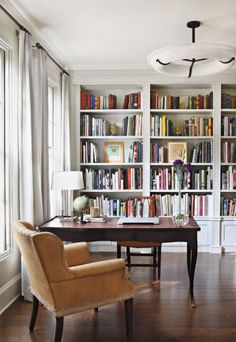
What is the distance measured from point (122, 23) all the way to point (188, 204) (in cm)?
285

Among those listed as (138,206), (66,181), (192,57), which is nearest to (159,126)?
(138,206)

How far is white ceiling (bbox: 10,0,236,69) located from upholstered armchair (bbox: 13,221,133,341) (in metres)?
2.13

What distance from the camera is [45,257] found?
8.08 feet

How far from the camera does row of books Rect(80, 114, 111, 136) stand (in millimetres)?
5582

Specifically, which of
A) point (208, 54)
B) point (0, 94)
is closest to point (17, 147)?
point (0, 94)

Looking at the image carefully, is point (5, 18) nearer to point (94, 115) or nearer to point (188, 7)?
point (188, 7)

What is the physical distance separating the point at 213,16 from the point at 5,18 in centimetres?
200

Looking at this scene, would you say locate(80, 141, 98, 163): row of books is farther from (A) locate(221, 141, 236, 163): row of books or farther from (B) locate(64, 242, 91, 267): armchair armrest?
(B) locate(64, 242, 91, 267): armchair armrest

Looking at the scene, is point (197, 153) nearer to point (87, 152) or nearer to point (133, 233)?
point (87, 152)

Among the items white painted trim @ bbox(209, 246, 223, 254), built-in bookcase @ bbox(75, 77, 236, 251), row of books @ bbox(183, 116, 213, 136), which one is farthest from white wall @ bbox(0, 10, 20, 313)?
white painted trim @ bbox(209, 246, 223, 254)

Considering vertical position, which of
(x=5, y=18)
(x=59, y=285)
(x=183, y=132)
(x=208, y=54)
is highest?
(x=5, y=18)

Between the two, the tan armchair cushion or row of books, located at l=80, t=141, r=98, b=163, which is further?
row of books, located at l=80, t=141, r=98, b=163

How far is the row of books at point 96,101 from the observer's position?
18.4ft

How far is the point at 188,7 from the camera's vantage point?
3.43 metres
